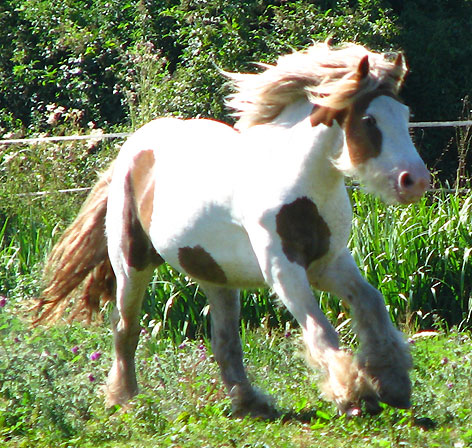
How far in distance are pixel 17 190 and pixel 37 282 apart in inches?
70.2

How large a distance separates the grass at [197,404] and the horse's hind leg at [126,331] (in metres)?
0.11

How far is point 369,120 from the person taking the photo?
4148mm

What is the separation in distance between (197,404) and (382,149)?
176cm

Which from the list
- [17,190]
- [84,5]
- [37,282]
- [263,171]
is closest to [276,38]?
[84,5]

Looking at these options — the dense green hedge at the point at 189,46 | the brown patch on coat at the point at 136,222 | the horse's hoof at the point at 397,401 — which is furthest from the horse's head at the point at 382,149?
the dense green hedge at the point at 189,46

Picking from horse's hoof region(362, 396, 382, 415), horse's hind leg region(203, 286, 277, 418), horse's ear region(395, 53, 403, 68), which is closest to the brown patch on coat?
horse's hind leg region(203, 286, 277, 418)

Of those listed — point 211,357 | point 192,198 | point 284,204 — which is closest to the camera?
point 284,204

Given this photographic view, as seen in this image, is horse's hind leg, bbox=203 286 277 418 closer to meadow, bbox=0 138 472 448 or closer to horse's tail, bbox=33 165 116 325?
meadow, bbox=0 138 472 448

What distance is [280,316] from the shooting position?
7.00 m

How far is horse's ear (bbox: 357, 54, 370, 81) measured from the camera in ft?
13.6

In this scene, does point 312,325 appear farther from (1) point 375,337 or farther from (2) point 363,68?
(2) point 363,68

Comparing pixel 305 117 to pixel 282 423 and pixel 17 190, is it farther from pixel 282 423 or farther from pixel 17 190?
pixel 17 190

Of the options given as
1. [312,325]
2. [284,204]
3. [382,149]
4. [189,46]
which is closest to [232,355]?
[312,325]

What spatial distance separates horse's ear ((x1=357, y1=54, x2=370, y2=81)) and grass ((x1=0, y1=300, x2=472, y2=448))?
1391 millimetres
